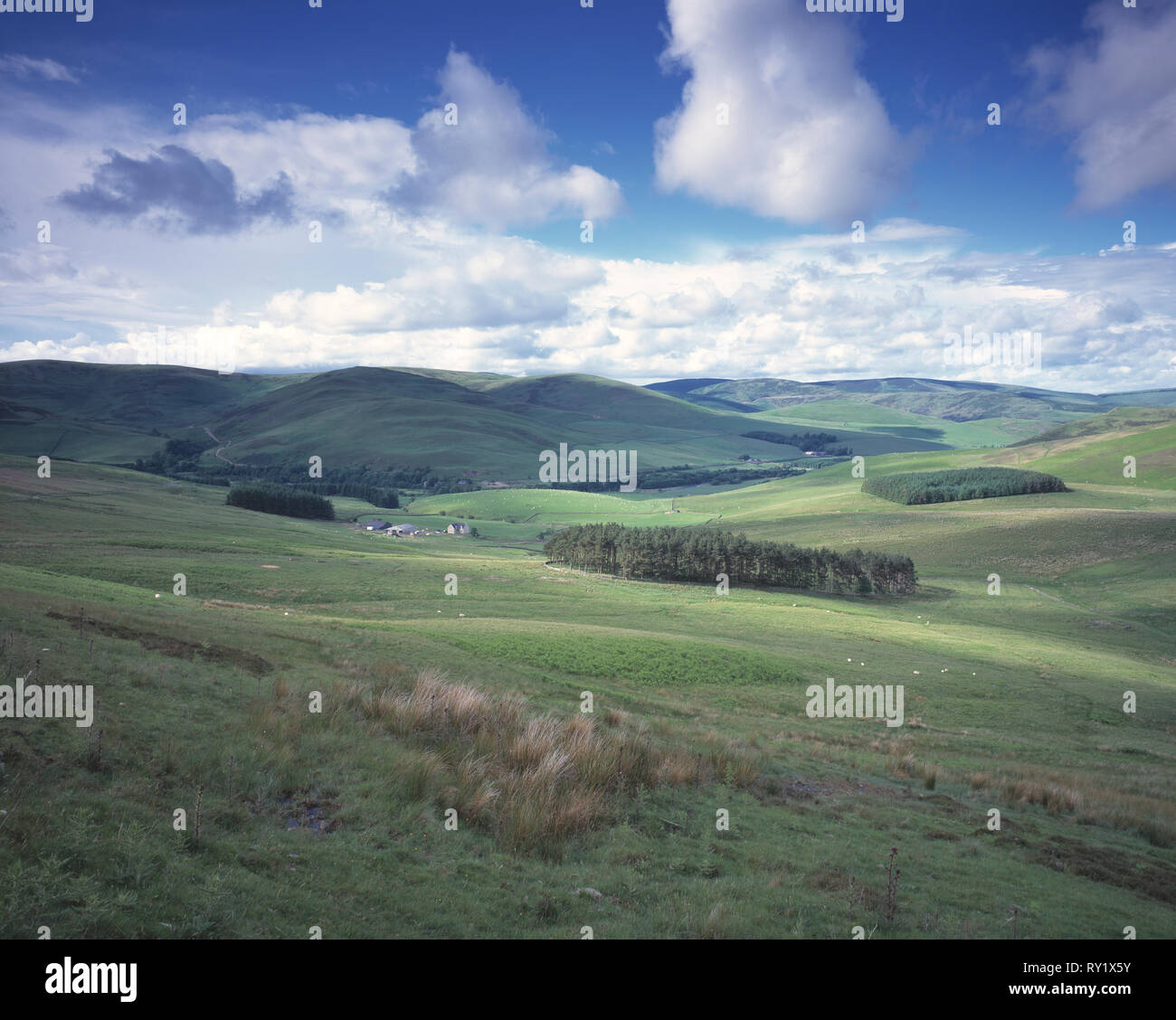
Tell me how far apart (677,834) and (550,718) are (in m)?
4.15

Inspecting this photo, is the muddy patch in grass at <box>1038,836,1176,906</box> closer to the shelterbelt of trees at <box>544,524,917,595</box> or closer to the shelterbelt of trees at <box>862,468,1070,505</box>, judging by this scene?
the shelterbelt of trees at <box>544,524,917,595</box>

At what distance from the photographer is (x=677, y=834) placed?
1224 cm

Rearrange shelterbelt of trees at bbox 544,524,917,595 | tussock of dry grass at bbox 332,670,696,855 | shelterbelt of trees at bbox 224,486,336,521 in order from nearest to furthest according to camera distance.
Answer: tussock of dry grass at bbox 332,670,696,855 < shelterbelt of trees at bbox 544,524,917,595 < shelterbelt of trees at bbox 224,486,336,521

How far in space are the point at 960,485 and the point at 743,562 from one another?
4055 inches

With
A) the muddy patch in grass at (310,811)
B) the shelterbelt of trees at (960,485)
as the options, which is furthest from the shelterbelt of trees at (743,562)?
the muddy patch in grass at (310,811)

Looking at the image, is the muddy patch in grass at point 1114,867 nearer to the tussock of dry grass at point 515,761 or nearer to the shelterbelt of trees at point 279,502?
the tussock of dry grass at point 515,761

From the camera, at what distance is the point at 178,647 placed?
1800 cm

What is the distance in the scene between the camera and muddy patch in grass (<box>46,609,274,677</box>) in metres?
17.5

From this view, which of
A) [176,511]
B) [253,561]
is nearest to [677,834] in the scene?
[253,561]

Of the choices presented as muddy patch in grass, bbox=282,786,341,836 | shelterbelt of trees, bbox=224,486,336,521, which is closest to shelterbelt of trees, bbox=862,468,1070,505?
shelterbelt of trees, bbox=224,486,336,521

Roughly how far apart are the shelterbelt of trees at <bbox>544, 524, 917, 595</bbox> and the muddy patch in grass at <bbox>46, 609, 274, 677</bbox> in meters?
76.5

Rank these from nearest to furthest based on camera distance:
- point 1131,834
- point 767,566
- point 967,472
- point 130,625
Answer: point 1131,834 < point 130,625 < point 767,566 < point 967,472

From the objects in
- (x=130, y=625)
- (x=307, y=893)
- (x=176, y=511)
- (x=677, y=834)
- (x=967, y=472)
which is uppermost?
(x=967, y=472)

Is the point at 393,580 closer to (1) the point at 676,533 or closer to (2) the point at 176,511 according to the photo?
(1) the point at 676,533
